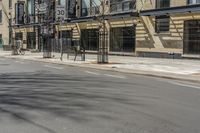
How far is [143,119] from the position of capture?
9.66 meters

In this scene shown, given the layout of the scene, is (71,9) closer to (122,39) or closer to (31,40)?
(122,39)

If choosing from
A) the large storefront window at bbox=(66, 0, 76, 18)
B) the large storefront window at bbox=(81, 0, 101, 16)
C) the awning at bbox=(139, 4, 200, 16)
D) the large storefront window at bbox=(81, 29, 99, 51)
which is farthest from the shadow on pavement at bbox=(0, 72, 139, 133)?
the large storefront window at bbox=(66, 0, 76, 18)

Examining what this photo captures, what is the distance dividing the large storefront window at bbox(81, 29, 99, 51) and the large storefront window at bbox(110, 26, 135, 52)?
137 inches

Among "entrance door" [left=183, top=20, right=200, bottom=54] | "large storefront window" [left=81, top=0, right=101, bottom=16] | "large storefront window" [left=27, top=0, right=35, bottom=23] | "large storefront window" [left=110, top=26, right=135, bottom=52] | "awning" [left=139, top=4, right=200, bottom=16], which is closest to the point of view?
"awning" [left=139, top=4, right=200, bottom=16]

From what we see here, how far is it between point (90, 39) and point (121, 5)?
7432 mm

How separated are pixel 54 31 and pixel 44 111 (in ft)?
159

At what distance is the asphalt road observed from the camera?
29.0 feet

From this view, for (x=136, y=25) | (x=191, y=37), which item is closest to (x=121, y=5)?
(x=136, y=25)

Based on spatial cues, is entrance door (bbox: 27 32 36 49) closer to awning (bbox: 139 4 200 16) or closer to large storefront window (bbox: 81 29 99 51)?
large storefront window (bbox: 81 29 99 51)

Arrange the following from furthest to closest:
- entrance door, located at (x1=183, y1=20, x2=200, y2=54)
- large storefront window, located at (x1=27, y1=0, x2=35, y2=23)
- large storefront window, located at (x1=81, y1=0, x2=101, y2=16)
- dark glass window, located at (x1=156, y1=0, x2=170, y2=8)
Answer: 1. large storefront window, located at (x1=27, y1=0, x2=35, y2=23)
2. large storefront window, located at (x1=81, y1=0, x2=101, y2=16)
3. dark glass window, located at (x1=156, y1=0, x2=170, y2=8)
4. entrance door, located at (x1=183, y1=20, x2=200, y2=54)

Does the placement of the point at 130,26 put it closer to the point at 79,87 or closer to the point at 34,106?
the point at 79,87

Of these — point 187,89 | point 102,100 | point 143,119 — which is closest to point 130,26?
point 187,89

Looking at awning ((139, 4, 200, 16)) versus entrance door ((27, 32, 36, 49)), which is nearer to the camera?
awning ((139, 4, 200, 16))

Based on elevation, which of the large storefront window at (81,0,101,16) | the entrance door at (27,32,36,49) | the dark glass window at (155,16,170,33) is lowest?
the entrance door at (27,32,36,49)
